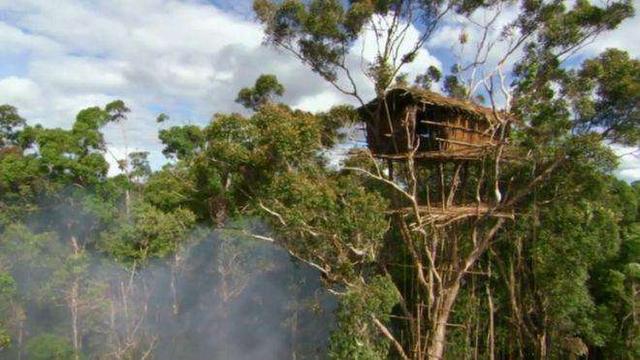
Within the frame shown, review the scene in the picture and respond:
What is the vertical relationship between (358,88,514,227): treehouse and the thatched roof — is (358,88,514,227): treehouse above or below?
below

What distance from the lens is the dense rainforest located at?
10.7m

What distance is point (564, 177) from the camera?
489 inches

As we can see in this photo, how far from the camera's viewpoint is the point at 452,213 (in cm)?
1179

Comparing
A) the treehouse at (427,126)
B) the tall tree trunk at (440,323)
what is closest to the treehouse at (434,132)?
the treehouse at (427,126)

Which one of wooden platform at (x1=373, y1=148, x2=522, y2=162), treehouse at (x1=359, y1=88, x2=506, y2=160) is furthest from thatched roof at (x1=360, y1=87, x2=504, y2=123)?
wooden platform at (x1=373, y1=148, x2=522, y2=162)

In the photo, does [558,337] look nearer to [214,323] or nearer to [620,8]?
[620,8]

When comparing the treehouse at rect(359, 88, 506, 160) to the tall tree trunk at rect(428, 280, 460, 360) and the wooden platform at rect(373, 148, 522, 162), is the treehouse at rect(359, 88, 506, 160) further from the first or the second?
the tall tree trunk at rect(428, 280, 460, 360)

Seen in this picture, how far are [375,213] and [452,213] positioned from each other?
2110mm

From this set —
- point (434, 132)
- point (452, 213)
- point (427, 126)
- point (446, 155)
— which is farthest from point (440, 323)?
point (427, 126)

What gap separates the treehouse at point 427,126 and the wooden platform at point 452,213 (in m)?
0.98

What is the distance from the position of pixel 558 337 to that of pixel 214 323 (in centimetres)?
1202

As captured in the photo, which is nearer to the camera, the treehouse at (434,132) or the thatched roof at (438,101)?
the thatched roof at (438,101)

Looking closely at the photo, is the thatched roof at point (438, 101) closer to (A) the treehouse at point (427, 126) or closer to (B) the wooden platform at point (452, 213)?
(A) the treehouse at point (427, 126)

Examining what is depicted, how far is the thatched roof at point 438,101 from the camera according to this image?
11.4 meters
